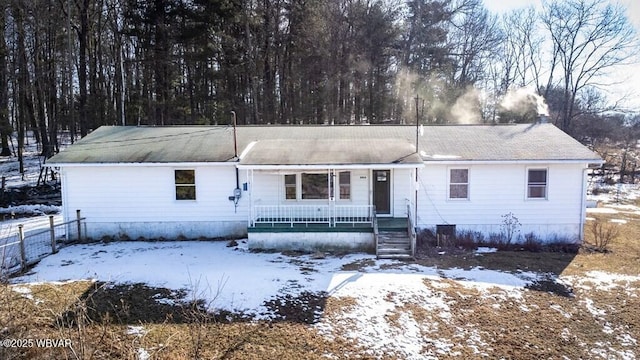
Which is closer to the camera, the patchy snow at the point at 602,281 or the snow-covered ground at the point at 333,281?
the snow-covered ground at the point at 333,281

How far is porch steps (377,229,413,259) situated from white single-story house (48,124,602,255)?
1.91 feet

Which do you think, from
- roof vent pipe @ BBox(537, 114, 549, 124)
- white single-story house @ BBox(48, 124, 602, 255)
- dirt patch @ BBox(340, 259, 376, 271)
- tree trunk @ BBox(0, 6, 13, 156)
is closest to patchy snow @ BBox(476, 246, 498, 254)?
white single-story house @ BBox(48, 124, 602, 255)

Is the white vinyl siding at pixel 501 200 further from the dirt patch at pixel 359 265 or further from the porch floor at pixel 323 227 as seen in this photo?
the dirt patch at pixel 359 265

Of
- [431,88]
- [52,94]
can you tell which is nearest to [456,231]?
[431,88]

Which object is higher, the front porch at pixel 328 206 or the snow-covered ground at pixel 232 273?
the front porch at pixel 328 206

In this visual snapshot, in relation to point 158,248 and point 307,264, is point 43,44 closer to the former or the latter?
point 158,248

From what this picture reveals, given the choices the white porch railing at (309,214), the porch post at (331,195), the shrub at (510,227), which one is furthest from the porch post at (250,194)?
the shrub at (510,227)

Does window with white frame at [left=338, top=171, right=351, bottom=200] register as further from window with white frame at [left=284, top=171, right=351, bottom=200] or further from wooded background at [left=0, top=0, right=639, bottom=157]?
wooded background at [left=0, top=0, right=639, bottom=157]

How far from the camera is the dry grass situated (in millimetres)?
6199

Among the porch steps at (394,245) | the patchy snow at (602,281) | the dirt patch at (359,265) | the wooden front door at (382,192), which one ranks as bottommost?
the patchy snow at (602,281)

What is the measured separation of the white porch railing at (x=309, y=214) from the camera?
529 inches

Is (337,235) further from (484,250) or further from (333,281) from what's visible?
(484,250)

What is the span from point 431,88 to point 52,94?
92.5ft

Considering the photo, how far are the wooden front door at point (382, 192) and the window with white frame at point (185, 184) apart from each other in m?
6.20
